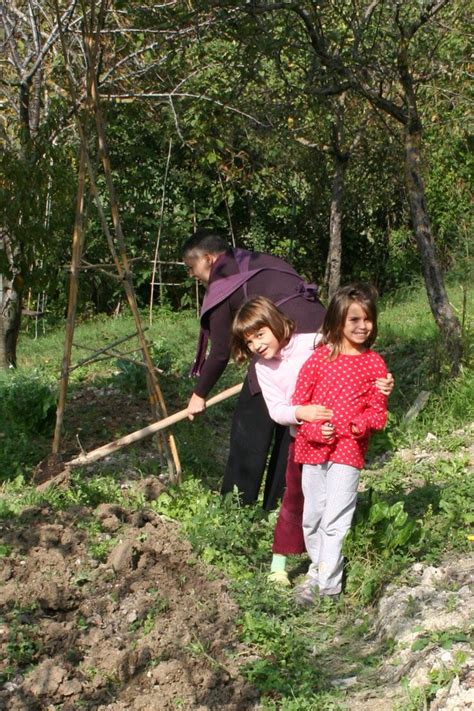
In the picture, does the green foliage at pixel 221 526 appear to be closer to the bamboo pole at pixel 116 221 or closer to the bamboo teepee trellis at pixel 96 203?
the bamboo pole at pixel 116 221

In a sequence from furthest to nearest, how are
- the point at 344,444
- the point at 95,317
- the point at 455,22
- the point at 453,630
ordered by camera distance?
the point at 95,317 < the point at 455,22 < the point at 344,444 < the point at 453,630

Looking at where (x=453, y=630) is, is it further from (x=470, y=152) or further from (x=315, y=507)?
(x=470, y=152)

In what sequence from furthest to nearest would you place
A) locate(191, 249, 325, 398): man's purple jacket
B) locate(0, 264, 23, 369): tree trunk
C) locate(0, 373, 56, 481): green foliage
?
locate(0, 264, 23, 369): tree trunk → locate(0, 373, 56, 481): green foliage → locate(191, 249, 325, 398): man's purple jacket

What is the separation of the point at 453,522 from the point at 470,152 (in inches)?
398

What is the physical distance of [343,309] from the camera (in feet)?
13.0

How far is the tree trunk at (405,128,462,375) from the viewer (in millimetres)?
7082

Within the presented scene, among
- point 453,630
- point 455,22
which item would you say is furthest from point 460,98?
point 453,630

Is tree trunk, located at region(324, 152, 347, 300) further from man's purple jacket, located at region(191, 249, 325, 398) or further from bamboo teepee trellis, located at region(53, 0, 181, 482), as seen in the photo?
man's purple jacket, located at region(191, 249, 325, 398)

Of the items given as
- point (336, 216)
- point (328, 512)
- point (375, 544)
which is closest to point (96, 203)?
point (328, 512)

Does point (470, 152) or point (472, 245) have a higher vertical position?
point (470, 152)

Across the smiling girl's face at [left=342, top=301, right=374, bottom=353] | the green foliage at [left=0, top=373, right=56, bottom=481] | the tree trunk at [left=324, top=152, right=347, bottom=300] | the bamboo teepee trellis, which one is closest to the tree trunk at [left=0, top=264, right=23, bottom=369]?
the green foliage at [left=0, top=373, right=56, bottom=481]

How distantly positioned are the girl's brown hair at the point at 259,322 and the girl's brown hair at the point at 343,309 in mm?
229

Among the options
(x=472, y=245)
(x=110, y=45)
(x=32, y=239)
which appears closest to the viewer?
(x=32, y=239)

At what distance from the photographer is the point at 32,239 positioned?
6.22m
